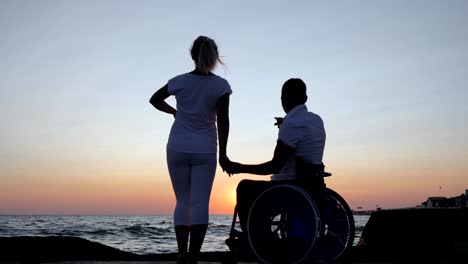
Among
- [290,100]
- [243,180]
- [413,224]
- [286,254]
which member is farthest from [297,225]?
[413,224]

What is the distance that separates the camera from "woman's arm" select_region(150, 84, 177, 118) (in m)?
4.06

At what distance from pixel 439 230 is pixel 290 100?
178 inches

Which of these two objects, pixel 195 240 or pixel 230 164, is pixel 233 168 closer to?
pixel 230 164

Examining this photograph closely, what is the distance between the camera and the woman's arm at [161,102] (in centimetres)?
406

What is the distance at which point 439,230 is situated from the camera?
6.97m

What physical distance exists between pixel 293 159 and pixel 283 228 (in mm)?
490

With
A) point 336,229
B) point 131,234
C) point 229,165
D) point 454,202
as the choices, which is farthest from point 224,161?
point 454,202

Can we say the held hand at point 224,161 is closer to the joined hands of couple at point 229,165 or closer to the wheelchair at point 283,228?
the joined hands of couple at point 229,165

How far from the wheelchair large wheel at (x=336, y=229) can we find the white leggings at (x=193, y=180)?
35.8 inches

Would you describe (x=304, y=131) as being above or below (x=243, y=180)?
above

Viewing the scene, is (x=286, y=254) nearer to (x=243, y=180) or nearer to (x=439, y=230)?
(x=243, y=180)

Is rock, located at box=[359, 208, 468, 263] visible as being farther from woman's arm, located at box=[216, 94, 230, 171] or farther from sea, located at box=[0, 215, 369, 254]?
sea, located at box=[0, 215, 369, 254]

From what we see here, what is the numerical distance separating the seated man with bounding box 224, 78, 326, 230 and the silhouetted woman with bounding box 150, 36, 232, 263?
0.32 m

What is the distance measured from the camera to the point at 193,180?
378 cm
